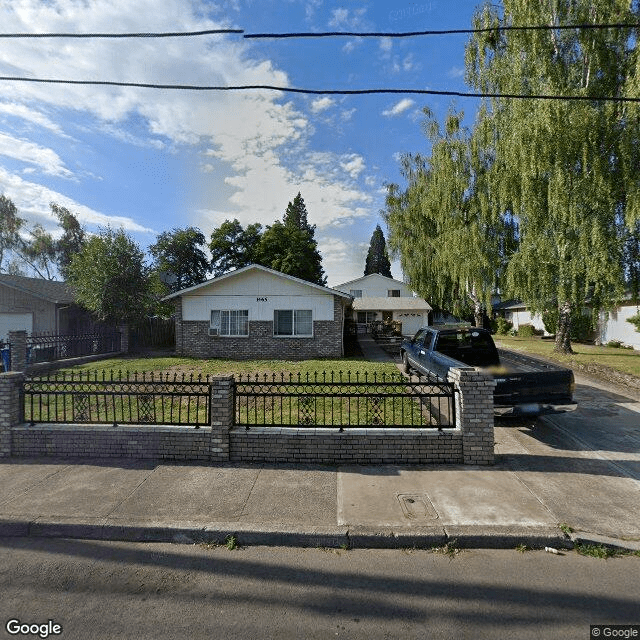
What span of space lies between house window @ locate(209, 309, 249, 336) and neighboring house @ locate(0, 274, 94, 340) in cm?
925

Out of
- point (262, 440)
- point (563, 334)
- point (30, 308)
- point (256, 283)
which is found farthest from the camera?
point (30, 308)

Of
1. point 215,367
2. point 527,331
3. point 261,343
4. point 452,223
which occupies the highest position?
point 452,223

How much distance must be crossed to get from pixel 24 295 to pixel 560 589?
24453 mm

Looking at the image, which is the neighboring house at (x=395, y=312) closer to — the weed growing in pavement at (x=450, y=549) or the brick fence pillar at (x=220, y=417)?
the brick fence pillar at (x=220, y=417)

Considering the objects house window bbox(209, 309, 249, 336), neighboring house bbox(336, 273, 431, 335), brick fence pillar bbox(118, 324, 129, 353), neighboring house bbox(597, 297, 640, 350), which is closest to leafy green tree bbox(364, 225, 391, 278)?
neighboring house bbox(336, 273, 431, 335)

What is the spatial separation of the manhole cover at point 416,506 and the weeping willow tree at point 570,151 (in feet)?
37.9

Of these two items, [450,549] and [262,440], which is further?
[262,440]

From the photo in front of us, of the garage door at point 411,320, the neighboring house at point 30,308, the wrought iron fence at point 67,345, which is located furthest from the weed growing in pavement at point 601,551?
the garage door at point 411,320

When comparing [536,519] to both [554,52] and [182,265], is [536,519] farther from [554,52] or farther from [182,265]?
[182,265]

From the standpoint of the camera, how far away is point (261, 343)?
15.9 metres

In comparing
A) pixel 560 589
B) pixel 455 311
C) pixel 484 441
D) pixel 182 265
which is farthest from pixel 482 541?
pixel 182 265

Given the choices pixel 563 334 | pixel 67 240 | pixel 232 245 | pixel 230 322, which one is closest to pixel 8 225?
pixel 67 240

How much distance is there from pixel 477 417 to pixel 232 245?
42.9m

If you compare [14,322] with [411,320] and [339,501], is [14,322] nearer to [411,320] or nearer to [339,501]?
[339,501]
